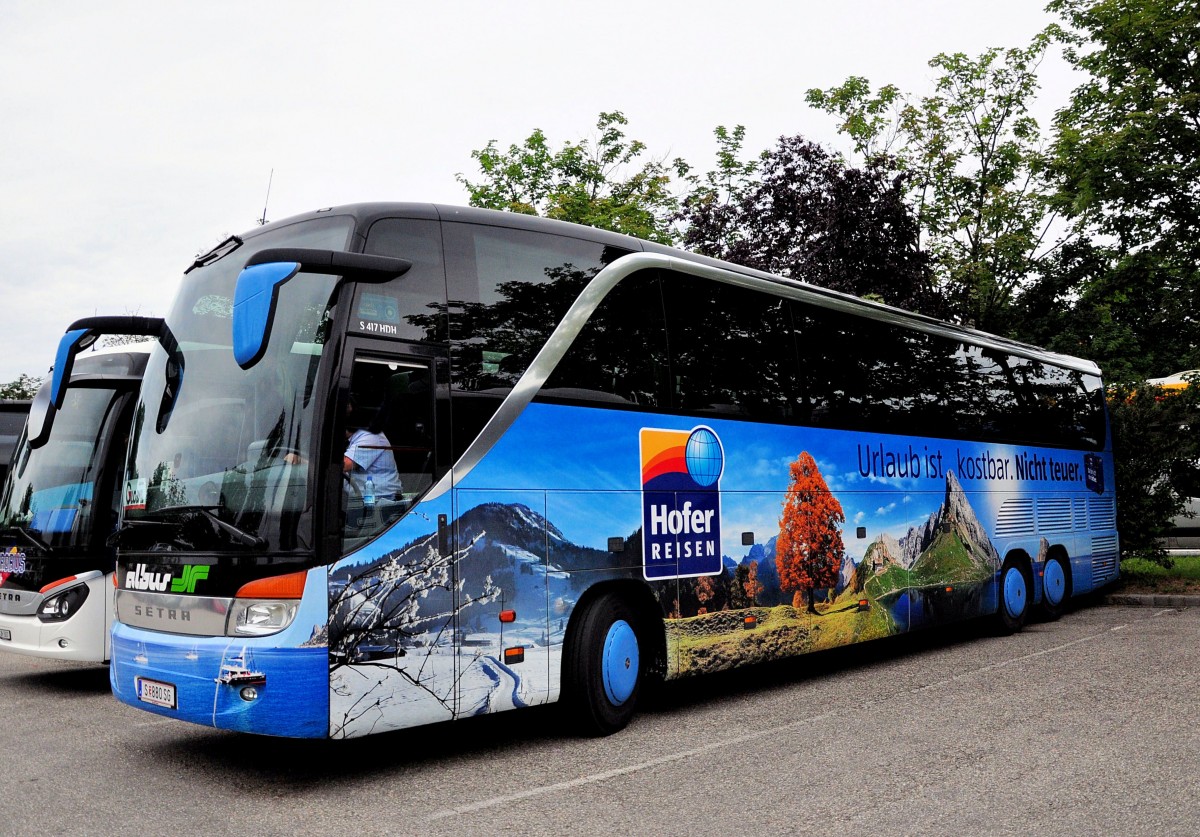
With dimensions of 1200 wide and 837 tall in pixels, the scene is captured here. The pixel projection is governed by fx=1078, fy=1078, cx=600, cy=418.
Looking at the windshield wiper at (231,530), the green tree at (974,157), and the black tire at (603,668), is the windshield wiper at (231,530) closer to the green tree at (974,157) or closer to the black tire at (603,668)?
the black tire at (603,668)

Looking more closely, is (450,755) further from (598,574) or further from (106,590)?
(106,590)

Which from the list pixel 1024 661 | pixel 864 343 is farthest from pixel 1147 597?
pixel 864 343

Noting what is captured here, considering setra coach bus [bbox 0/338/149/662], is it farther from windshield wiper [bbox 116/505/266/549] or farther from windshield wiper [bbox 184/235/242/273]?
windshield wiper [bbox 116/505/266/549]

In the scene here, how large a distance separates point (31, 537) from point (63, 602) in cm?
78

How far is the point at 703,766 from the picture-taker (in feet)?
21.3

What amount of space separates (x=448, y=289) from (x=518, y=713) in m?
3.76

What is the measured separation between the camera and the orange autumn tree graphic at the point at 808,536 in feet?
30.6

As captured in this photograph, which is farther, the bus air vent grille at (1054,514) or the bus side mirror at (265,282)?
the bus air vent grille at (1054,514)

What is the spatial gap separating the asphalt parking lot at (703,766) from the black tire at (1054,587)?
157 inches

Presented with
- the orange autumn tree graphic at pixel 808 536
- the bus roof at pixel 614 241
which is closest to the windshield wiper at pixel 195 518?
the bus roof at pixel 614 241

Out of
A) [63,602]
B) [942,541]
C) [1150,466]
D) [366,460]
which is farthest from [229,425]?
[1150,466]

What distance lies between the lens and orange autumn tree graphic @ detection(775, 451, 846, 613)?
367 inches

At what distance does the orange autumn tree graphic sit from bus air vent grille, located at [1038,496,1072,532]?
16.5 ft

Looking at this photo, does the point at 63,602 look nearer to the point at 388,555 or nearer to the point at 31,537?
the point at 31,537
